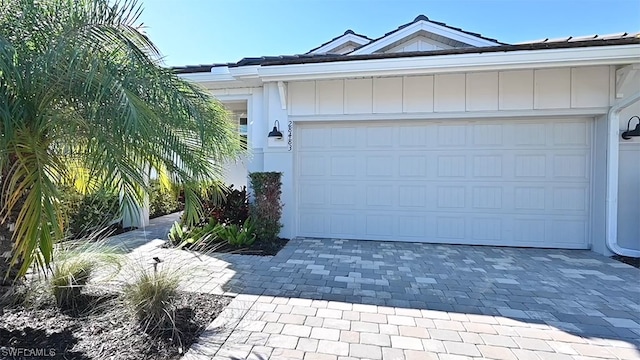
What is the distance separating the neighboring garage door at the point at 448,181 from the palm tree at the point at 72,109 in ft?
13.6

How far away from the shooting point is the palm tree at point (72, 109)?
2.07 meters

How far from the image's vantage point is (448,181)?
6254 mm

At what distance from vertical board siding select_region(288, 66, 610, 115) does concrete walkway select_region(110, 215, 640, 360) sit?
2.80 metres

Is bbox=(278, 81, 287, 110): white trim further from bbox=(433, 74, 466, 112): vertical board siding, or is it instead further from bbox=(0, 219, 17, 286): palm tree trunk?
bbox=(0, 219, 17, 286): palm tree trunk

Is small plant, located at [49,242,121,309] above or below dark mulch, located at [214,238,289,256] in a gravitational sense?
above

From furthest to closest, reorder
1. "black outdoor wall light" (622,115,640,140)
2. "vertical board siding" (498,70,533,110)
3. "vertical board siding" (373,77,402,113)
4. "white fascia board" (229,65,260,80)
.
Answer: "white fascia board" (229,65,260,80) → "vertical board siding" (373,77,402,113) → "vertical board siding" (498,70,533,110) → "black outdoor wall light" (622,115,640,140)

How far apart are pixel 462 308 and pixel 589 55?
15.5 feet

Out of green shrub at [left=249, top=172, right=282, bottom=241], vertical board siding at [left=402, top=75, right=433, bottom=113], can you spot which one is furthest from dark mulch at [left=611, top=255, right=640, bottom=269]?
green shrub at [left=249, top=172, right=282, bottom=241]

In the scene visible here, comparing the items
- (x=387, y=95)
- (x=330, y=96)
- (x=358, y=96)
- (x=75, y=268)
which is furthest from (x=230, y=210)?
(x=387, y=95)

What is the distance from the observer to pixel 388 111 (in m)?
6.22

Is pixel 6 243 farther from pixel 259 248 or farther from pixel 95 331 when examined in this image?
pixel 259 248

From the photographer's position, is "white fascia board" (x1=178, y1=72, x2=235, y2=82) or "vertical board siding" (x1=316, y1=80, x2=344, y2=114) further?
"white fascia board" (x1=178, y1=72, x2=235, y2=82)

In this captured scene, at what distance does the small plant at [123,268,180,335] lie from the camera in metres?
2.65

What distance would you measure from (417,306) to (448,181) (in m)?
3.56
